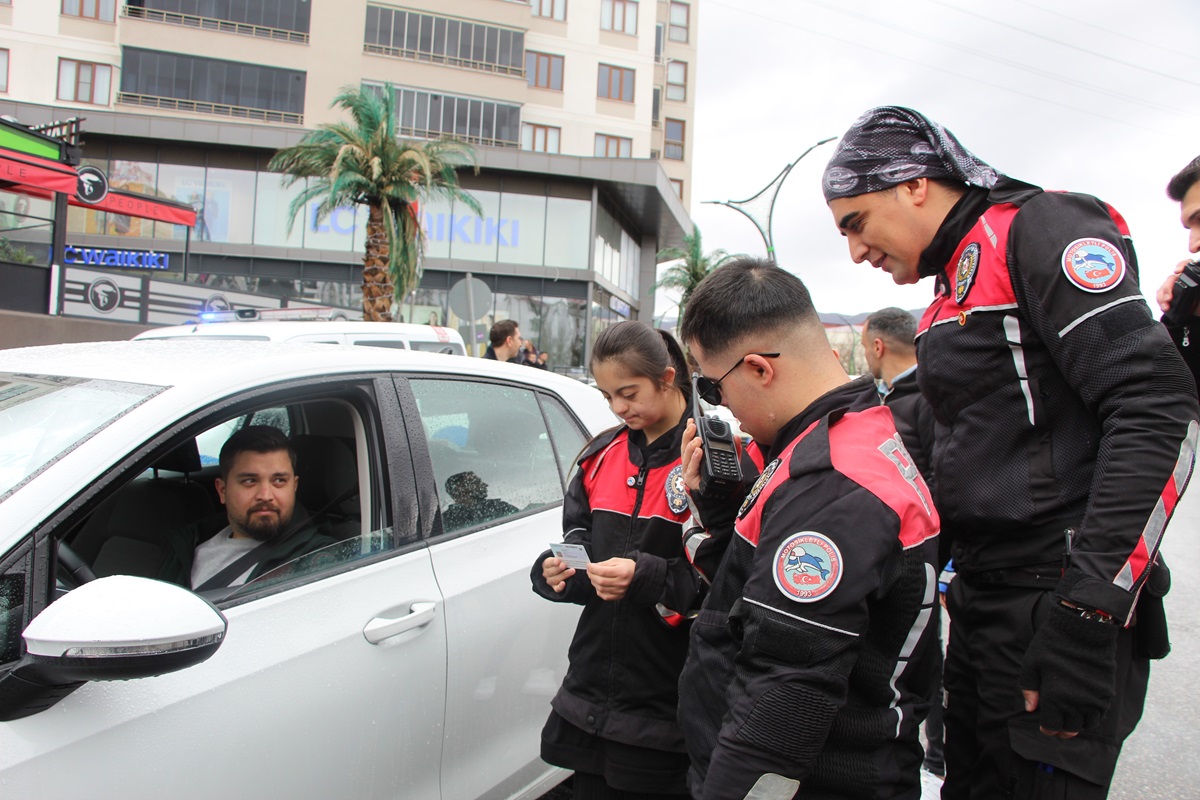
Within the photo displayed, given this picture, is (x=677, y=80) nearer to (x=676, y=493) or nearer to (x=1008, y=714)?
(x=676, y=493)

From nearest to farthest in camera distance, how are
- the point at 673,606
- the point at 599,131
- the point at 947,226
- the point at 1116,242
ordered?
the point at 1116,242, the point at 947,226, the point at 673,606, the point at 599,131

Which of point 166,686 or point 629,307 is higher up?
point 629,307

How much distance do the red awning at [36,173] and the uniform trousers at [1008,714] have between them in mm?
15407

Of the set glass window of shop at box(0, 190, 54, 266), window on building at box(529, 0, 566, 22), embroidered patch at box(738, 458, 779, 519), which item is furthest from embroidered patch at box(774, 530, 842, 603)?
window on building at box(529, 0, 566, 22)

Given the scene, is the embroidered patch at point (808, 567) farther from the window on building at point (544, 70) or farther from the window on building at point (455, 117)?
the window on building at point (544, 70)

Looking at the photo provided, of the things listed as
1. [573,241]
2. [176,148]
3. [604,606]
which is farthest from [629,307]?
[604,606]

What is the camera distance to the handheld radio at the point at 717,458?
172 centimetres

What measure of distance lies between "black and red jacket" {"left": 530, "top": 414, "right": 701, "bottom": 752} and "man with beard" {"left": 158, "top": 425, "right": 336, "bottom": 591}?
2.21ft

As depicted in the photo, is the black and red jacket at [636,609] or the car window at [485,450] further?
the car window at [485,450]

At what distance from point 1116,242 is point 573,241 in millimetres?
27692

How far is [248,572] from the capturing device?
1.99 metres

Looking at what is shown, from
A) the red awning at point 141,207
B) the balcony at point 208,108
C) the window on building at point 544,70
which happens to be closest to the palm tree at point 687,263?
the window on building at point 544,70

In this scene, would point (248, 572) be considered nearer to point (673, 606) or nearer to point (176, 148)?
point (673, 606)

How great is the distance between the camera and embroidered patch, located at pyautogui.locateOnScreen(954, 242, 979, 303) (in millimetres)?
1628
